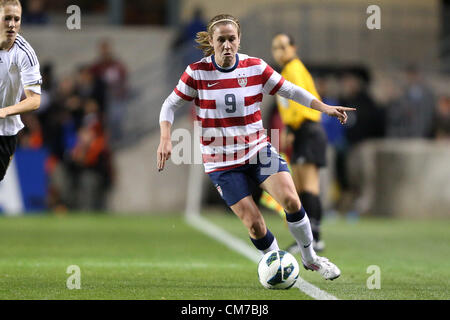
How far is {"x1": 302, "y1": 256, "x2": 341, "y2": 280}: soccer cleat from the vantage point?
7648mm

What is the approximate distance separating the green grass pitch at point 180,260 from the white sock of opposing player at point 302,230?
0.91 feet

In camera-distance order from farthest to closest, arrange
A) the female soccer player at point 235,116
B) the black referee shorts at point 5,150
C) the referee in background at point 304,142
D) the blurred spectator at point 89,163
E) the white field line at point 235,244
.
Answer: the blurred spectator at point 89,163 < the referee in background at point 304,142 < the black referee shorts at point 5,150 < the female soccer player at point 235,116 < the white field line at point 235,244

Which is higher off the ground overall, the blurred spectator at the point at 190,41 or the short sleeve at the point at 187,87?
the short sleeve at the point at 187,87

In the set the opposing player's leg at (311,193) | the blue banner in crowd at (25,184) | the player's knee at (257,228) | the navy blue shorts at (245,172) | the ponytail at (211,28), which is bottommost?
the blue banner in crowd at (25,184)

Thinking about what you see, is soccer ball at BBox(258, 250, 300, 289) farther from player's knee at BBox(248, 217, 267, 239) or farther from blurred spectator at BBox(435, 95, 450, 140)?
blurred spectator at BBox(435, 95, 450, 140)

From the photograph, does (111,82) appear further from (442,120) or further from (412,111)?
(442,120)

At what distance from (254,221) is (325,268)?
28.1 inches

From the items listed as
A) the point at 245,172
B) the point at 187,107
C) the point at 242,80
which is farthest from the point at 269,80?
the point at 187,107

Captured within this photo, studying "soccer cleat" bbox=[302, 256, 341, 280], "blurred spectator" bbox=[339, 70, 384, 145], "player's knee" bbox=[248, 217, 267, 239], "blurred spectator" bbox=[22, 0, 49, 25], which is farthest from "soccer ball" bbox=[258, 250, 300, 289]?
"blurred spectator" bbox=[22, 0, 49, 25]

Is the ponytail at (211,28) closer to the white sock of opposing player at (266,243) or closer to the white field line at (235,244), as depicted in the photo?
the white sock of opposing player at (266,243)

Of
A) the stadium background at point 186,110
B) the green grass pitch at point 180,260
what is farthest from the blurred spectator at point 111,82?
the green grass pitch at point 180,260

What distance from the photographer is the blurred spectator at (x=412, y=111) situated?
1898 centimetres

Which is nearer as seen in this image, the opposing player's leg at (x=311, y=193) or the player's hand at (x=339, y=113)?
the player's hand at (x=339, y=113)

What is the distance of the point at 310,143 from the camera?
10766 mm
